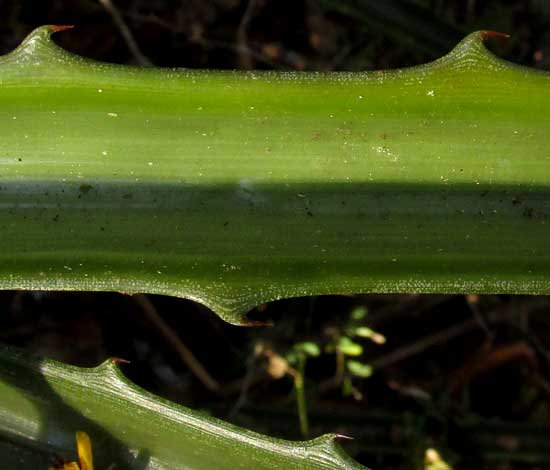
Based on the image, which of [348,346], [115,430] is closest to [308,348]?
[348,346]

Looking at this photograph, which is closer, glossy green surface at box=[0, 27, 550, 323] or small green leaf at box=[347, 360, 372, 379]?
glossy green surface at box=[0, 27, 550, 323]

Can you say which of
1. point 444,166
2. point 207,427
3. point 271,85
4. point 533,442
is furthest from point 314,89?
point 533,442

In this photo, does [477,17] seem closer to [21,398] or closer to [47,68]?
[47,68]

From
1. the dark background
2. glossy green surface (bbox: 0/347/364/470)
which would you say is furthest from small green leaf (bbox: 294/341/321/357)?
glossy green surface (bbox: 0/347/364/470)

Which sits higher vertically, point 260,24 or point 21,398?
point 260,24

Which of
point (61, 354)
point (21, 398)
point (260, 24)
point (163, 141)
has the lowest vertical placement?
point (61, 354)

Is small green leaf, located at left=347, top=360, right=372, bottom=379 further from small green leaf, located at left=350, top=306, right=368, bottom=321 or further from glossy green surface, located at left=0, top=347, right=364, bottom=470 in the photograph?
glossy green surface, located at left=0, top=347, right=364, bottom=470
